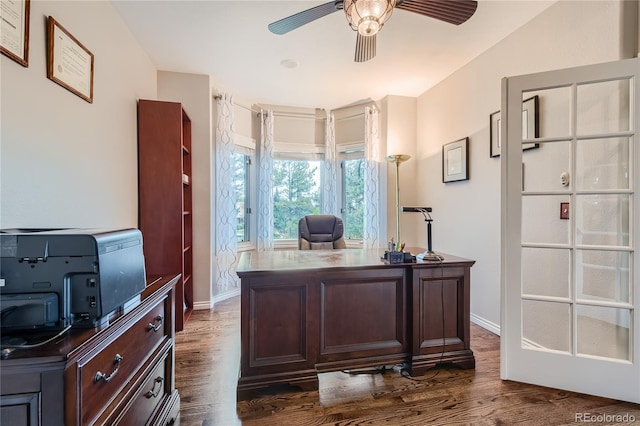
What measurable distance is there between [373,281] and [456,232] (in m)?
1.66

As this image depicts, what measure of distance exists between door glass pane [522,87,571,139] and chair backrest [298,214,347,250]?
1969mm

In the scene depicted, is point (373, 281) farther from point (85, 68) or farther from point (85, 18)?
point (85, 18)

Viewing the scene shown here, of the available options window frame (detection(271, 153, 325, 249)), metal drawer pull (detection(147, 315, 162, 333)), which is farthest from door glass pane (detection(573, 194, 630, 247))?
window frame (detection(271, 153, 325, 249))

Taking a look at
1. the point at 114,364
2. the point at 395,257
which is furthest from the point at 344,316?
the point at 114,364

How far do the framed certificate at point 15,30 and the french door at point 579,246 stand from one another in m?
2.68

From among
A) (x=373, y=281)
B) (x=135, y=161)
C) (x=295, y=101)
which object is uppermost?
(x=295, y=101)

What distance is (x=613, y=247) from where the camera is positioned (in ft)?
5.57

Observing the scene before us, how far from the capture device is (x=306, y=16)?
172 centimetres

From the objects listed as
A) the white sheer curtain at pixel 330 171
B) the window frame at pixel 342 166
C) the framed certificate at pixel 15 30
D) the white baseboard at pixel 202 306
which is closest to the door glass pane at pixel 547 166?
the window frame at pixel 342 166

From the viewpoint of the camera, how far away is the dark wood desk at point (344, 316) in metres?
1.76

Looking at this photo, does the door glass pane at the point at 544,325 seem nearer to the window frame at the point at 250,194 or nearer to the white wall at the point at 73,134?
the white wall at the point at 73,134

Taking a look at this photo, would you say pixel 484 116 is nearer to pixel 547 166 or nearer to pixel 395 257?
pixel 547 166

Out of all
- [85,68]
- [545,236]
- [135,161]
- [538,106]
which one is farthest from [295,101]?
[545,236]

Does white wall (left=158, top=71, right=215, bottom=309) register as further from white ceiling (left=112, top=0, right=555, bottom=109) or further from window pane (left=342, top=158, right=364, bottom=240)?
window pane (left=342, top=158, right=364, bottom=240)
